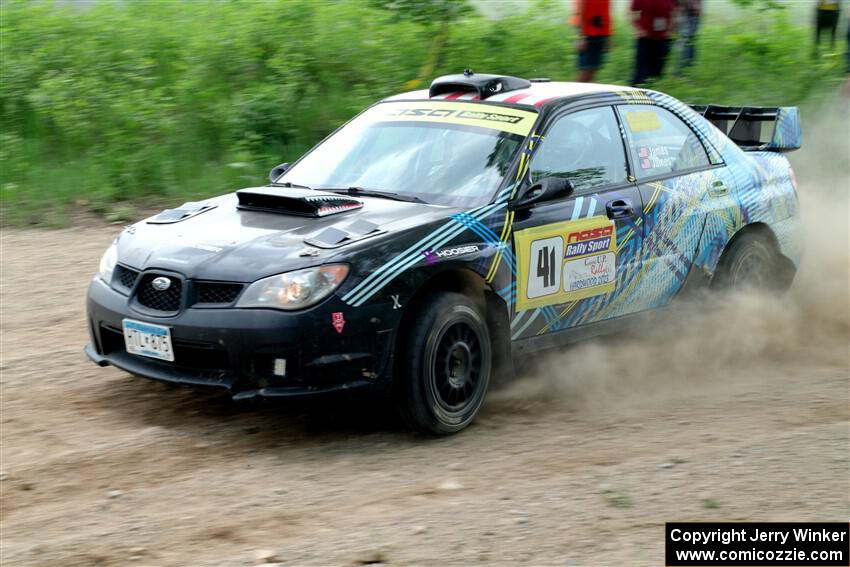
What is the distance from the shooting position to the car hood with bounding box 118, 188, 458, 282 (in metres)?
5.24

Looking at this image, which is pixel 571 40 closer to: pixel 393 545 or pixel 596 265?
pixel 596 265

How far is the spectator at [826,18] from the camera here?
13492mm

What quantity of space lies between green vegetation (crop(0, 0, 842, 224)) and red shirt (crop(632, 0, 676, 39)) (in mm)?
1178

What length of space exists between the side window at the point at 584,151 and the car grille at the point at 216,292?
1.80 m

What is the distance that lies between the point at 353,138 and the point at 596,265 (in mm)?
1647

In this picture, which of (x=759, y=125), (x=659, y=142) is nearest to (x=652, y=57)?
(x=759, y=125)

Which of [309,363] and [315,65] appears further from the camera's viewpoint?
[315,65]

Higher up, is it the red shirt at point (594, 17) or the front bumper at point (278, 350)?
the red shirt at point (594, 17)

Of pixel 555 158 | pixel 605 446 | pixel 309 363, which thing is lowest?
pixel 605 446

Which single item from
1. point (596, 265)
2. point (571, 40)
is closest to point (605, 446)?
point (596, 265)

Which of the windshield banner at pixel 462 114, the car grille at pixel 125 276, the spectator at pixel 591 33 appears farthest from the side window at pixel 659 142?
the spectator at pixel 591 33

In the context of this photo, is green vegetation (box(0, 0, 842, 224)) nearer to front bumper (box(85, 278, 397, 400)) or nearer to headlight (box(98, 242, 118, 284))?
headlight (box(98, 242, 118, 284))

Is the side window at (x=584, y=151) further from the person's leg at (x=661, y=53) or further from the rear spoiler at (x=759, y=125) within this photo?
the person's leg at (x=661, y=53)

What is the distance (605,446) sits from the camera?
5633 millimetres
